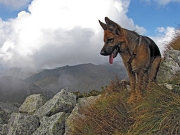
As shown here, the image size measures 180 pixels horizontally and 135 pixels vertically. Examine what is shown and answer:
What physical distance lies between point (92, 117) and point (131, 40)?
2.43 meters

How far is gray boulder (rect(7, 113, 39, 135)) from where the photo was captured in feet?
39.2

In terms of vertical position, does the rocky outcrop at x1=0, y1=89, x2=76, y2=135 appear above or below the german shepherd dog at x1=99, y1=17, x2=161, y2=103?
below

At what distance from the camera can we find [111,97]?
862 cm

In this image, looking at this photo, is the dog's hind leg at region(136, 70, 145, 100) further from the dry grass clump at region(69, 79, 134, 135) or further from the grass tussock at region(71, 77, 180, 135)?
the dry grass clump at region(69, 79, 134, 135)

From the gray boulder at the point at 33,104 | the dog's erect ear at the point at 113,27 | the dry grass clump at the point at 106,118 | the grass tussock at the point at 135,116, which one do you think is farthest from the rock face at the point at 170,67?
the gray boulder at the point at 33,104

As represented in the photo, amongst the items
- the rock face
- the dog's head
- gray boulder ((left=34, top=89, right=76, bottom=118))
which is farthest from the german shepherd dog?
gray boulder ((left=34, top=89, right=76, bottom=118))

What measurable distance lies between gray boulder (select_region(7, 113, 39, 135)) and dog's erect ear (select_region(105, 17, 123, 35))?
258 inches

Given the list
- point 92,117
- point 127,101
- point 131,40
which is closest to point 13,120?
point 92,117

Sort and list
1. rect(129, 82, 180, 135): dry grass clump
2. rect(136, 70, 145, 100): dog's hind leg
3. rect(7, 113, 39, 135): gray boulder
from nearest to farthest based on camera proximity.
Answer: rect(129, 82, 180, 135): dry grass clump < rect(136, 70, 145, 100): dog's hind leg < rect(7, 113, 39, 135): gray boulder

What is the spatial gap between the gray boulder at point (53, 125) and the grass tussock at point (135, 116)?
2.01 m

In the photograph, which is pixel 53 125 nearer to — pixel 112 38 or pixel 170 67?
pixel 170 67

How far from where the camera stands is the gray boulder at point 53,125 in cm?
1100

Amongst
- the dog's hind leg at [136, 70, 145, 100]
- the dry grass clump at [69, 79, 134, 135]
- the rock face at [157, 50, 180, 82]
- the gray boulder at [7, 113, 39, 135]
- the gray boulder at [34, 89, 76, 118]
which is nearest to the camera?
the dry grass clump at [69, 79, 134, 135]

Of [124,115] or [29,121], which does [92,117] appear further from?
[29,121]
